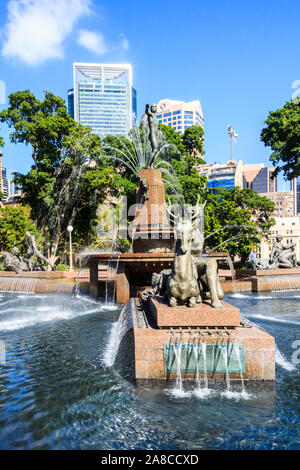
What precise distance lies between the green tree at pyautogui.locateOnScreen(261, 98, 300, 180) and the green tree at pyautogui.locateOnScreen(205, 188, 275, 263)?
26.4 ft

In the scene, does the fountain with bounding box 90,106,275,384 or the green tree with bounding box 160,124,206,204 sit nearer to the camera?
the fountain with bounding box 90,106,275,384

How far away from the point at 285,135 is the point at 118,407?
30.1 m

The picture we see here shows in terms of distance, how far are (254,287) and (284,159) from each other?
16558mm

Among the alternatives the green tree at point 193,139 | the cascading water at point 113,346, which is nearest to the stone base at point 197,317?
the cascading water at point 113,346

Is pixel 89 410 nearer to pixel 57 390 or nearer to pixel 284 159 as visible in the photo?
pixel 57 390

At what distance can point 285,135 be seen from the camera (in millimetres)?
29922

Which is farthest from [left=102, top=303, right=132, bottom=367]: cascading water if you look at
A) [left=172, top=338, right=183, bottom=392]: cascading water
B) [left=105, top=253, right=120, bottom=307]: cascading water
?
[left=105, top=253, right=120, bottom=307]: cascading water

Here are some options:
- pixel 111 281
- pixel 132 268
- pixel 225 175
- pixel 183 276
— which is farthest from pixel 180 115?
pixel 183 276

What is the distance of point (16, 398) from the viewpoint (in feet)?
17.3

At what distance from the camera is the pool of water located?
13.5ft

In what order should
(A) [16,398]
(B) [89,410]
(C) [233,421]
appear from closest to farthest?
1. (C) [233,421]
2. (B) [89,410]
3. (A) [16,398]

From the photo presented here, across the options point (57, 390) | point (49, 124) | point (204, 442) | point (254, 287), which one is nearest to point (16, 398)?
point (57, 390)

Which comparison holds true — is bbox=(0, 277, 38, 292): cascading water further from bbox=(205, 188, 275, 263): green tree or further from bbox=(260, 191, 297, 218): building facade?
bbox=(260, 191, 297, 218): building facade

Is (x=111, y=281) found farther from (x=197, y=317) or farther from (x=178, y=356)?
(x=178, y=356)
